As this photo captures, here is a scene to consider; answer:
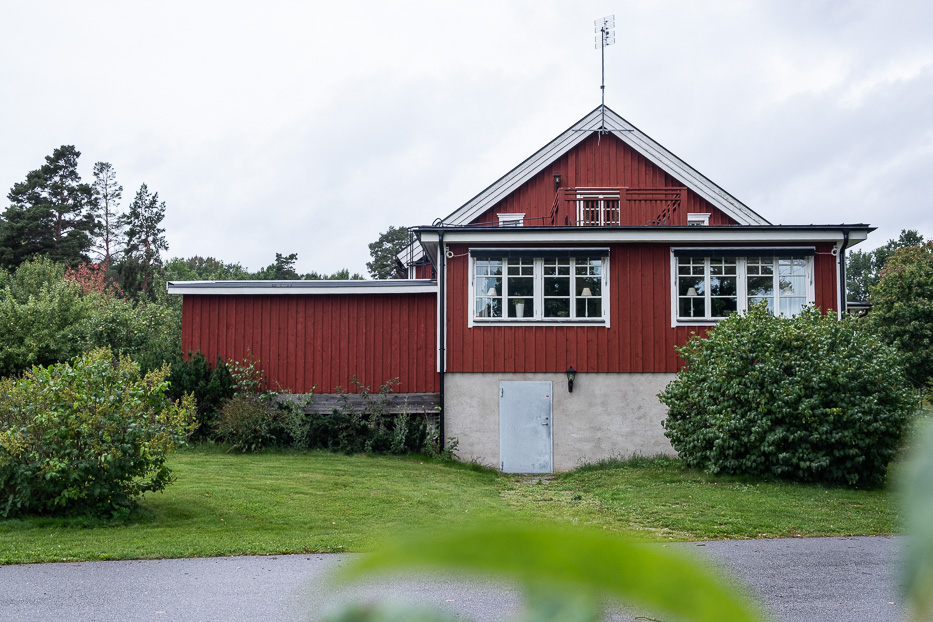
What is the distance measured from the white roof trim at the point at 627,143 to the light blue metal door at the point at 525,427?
5.07 m

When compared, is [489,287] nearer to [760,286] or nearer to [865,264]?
[760,286]

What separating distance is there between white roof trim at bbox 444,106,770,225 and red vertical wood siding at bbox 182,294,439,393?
322cm

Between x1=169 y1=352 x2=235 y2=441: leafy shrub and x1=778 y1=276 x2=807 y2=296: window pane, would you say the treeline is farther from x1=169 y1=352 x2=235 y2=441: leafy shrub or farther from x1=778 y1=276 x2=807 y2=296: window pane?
x1=778 y1=276 x2=807 y2=296: window pane

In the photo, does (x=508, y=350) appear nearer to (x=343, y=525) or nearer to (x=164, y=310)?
(x=343, y=525)

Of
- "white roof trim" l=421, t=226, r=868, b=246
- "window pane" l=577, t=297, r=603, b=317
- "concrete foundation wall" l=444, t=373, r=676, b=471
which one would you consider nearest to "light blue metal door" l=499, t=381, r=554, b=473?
"concrete foundation wall" l=444, t=373, r=676, b=471

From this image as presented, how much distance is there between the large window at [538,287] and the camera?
15523mm

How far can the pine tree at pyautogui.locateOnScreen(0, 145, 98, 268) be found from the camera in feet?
125

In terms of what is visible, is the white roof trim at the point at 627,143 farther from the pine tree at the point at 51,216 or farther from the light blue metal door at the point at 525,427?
the pine tree at the point at 51,216

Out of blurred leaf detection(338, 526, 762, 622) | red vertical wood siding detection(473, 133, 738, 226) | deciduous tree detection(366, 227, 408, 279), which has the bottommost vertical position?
blurred leaf detection(338, 526, 762, 622)

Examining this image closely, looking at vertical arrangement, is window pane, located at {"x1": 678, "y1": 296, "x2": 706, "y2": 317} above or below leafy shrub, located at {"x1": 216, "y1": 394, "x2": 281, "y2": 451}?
above

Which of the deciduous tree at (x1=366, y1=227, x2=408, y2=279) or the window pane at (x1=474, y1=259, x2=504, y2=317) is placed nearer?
the window pane at (x1=474, y1=259, x2=504, y2=317)

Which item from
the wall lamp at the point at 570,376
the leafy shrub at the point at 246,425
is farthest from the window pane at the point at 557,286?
the leafy shrub at the point at 246,425

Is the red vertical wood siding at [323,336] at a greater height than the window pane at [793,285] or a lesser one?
lesser

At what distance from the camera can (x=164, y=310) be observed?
2267 centimetres
